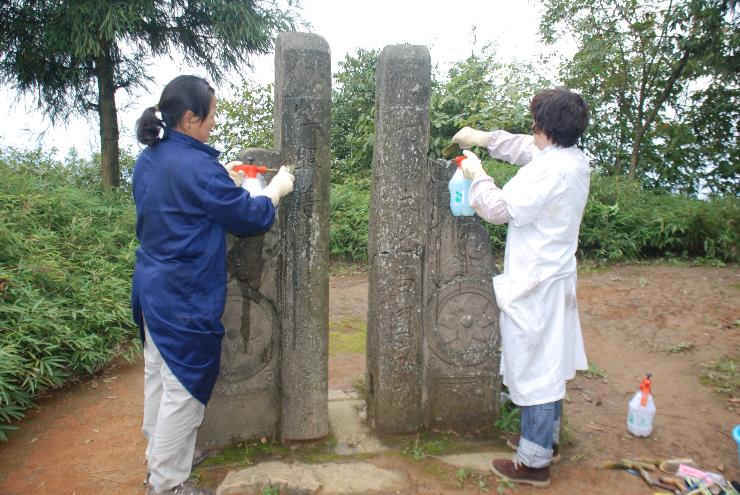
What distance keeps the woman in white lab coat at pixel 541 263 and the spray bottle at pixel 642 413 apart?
0.90m

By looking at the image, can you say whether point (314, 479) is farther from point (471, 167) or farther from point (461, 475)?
point (471, 167)

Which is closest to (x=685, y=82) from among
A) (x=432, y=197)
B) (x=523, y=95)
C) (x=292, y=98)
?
(x=523, y=95)

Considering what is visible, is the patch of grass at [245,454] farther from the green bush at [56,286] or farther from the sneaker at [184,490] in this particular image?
the green bush at [56,286]

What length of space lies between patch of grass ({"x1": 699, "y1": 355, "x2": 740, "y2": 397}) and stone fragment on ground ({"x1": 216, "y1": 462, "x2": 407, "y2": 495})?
9.44 feet

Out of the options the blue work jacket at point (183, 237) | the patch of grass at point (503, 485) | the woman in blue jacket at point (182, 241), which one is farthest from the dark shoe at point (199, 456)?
the patch of grass at point (503, 485)

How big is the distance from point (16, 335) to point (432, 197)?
10.4ft

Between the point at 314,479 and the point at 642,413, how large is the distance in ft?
6.93

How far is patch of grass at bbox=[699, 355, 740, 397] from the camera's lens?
4.12 m

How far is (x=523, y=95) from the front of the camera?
9.11 metres

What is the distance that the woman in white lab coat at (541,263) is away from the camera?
2574 millimetres

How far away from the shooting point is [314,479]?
2771 millimetres

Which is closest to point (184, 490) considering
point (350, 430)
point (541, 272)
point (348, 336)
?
point (350, 430)

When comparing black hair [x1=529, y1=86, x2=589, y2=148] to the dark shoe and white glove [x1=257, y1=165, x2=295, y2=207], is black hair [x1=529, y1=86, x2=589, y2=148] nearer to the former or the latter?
white glove [x1=257, y1=165, x2=295, y2=207]

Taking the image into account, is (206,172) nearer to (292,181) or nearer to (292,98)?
(292,181)
